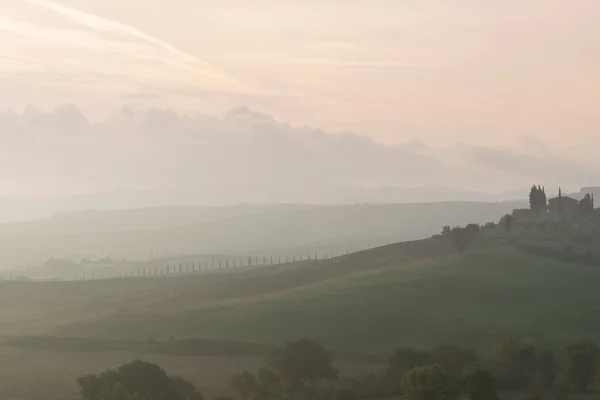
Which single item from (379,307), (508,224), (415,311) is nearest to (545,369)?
(415,311)

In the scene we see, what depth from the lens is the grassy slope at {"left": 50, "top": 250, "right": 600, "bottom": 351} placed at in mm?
113938

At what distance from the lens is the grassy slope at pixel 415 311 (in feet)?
374

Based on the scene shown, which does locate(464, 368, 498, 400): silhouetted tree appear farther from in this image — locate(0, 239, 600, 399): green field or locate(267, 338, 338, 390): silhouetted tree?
locate(0, 239, 600, 399): green field

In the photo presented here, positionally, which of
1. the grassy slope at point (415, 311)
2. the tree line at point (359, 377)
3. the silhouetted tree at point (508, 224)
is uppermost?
the silhouetted tree at point (508, 224)

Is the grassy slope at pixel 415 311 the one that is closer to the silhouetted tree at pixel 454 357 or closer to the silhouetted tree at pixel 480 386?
the silhouetted tree at pixel 454 357

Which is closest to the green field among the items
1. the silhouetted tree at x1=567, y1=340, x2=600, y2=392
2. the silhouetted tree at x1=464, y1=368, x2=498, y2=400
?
the silhouetted tree at x1=567, y1=340, x2=600, y2=392

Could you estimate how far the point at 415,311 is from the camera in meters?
126

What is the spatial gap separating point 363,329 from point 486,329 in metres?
14.5

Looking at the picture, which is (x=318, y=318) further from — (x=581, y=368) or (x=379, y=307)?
→ (x=581, y=368)

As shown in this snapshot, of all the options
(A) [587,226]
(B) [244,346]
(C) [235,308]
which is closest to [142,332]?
(C) [235,308]

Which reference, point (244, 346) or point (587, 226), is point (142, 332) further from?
point (587, 226)

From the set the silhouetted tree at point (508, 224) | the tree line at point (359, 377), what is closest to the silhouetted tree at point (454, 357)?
the tree line at point (359, 377)

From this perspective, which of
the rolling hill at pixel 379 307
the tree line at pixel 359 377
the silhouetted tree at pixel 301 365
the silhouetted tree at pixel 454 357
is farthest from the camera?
the rolling hill at pixel 379 307

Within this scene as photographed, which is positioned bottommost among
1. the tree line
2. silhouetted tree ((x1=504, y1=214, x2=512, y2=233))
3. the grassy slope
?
the tree line
